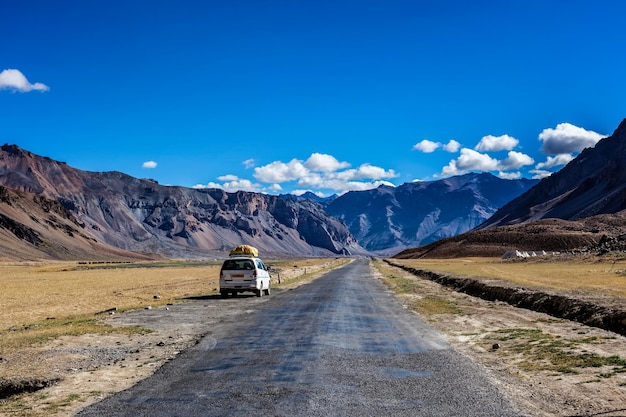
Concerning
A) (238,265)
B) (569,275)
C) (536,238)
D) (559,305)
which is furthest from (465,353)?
(536,238)

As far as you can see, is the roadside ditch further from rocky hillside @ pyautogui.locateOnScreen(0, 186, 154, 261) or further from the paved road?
rocky hillside @ pyautogui.locateOnScreen(0, 186, 154, 261)

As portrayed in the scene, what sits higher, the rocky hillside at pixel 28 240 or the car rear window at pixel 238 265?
the rocky hillside at pixel 28 240

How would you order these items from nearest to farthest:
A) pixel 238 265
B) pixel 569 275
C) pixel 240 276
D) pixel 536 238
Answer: pixel 240 276, pixel 238 265, pixel 569 275, pixel 536 238

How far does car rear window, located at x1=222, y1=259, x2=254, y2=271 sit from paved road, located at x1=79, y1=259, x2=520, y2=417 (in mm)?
13479

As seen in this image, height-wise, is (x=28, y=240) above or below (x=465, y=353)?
above

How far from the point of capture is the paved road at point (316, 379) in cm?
782

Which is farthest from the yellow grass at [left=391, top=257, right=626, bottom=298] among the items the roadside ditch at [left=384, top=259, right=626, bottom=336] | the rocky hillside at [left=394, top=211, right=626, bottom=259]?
the rocky hillside at [left=394, top=211, right=626, bottom=259]

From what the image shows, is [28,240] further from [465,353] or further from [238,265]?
[465,353]

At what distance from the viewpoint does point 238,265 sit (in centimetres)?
3023

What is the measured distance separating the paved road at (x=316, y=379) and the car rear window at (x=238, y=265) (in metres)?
13.5

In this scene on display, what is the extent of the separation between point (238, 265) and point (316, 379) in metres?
21.0

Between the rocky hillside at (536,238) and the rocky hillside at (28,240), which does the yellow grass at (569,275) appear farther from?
the rocky hillside at (28,240)

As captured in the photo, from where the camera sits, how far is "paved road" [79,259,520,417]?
7816mm

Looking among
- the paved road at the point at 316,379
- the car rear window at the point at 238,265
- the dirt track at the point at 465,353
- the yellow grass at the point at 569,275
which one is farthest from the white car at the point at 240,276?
the yellow grass at the point at 569,275
